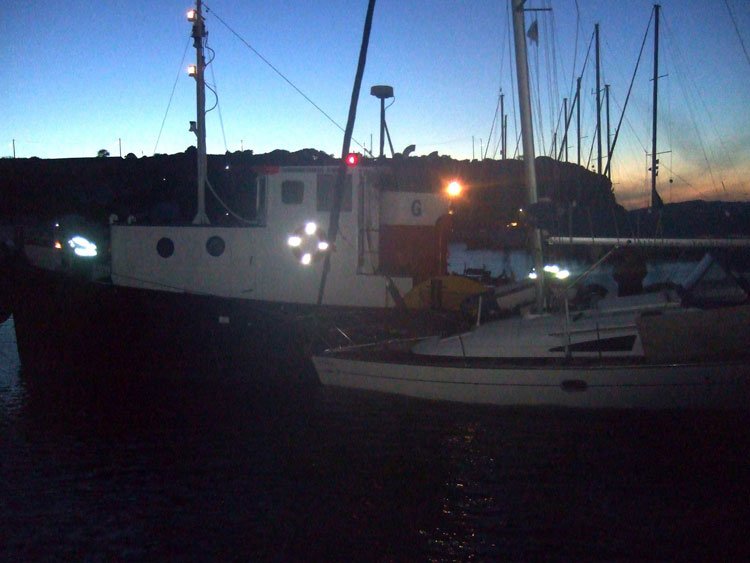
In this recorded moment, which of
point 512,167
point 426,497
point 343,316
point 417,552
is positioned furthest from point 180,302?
point 512,167

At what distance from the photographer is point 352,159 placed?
12.8 m

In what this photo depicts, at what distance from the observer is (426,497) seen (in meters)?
7.52

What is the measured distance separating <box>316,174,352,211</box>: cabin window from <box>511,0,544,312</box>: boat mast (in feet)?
12.9

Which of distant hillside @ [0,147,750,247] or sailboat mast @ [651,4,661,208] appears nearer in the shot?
distant hillside @ [0,147,750,247]

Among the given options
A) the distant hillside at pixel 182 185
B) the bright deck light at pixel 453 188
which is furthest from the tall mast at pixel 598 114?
the bright deck light at pixel 453 188

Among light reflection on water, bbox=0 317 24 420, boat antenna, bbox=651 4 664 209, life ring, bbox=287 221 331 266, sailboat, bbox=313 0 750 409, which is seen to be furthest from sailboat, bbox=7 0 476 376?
boat antenna, bbox=651 4 664 209

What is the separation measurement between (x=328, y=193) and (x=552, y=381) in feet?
20.1

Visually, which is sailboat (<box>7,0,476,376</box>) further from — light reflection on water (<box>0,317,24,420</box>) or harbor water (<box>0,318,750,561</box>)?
harbor water (<box>0,318,750,561</box>)

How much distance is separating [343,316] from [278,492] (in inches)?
228

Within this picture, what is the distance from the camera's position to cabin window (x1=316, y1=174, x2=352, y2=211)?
1389 centimetres

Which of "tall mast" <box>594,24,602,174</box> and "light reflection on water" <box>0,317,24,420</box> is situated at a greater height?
"tall mast" <box>594,24,602,174</box>

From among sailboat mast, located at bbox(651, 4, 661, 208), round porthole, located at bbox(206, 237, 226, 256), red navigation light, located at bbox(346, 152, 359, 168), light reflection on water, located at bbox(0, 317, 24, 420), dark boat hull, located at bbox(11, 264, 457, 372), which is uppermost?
sailboat mast, located at bbox(651, 4, 661, 208)

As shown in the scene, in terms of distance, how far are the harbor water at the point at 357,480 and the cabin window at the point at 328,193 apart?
3988mm

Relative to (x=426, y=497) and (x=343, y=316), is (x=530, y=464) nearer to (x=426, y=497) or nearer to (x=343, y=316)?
(x=426, y=497)
